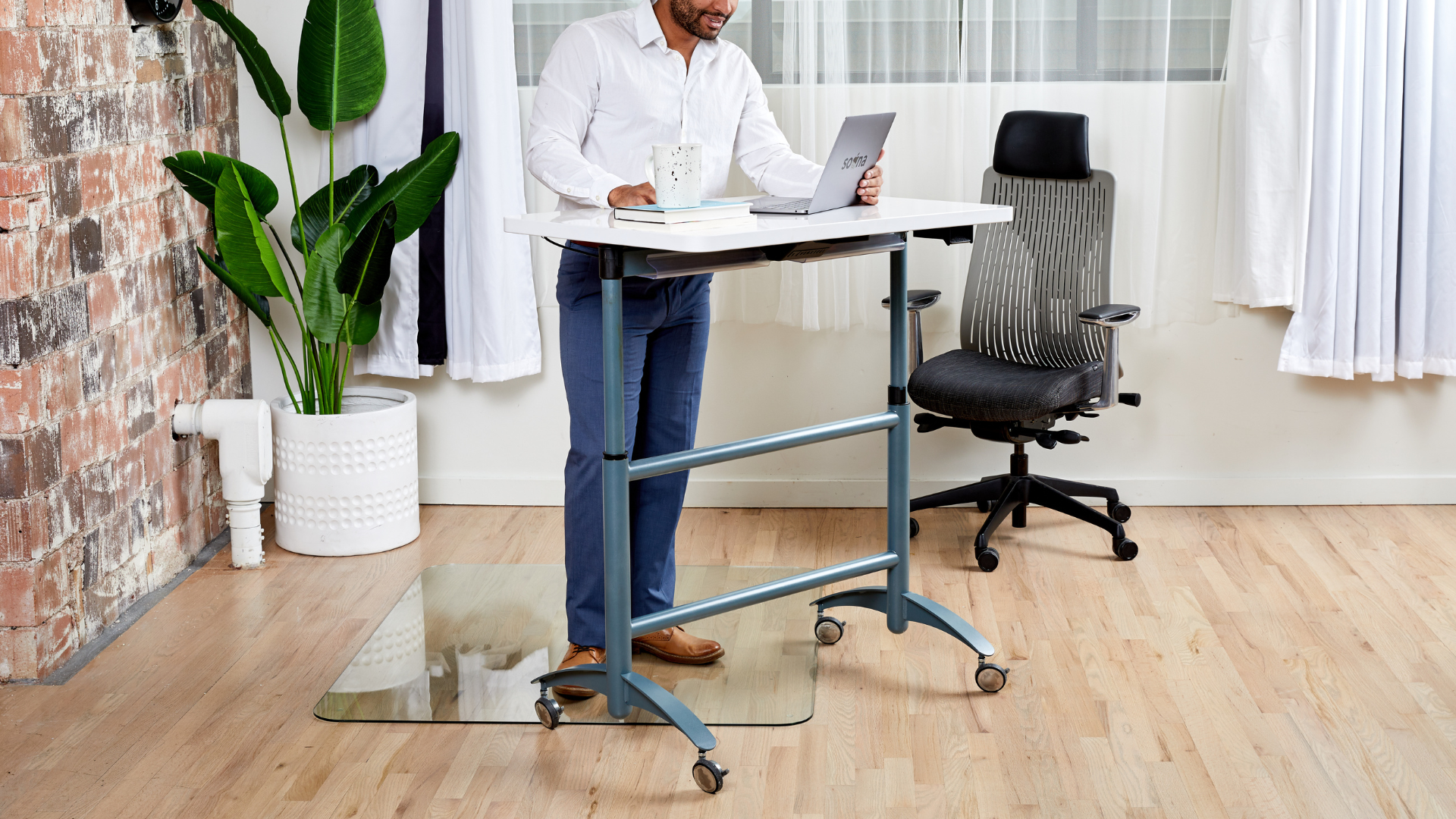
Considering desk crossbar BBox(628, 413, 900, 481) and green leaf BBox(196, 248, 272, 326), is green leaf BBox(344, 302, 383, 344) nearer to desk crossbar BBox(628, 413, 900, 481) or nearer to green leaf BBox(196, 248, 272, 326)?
green leaf BBox(196, 248, 272, 326)

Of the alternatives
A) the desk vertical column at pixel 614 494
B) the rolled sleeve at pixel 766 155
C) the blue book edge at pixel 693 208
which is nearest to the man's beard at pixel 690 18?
the rolled sleeve at pixel 766 155

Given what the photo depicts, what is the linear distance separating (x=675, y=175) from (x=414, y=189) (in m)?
1.59

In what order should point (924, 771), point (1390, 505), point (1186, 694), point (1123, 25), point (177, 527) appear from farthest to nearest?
point (1390, 505) → point (1123, 25) → point (177, 527) → point (1186, 694) → point (924, 771)

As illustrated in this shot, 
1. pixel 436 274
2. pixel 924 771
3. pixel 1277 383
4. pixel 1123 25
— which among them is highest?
pixel 1123 25

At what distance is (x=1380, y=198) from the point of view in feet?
11.7

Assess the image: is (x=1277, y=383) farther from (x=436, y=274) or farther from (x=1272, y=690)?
(x=436, y=274)

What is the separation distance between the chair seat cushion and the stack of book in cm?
130

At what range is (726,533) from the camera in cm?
376

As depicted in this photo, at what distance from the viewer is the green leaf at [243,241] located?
3279 millimetres

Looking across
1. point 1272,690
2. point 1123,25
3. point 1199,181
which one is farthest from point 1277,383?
point 1272,690

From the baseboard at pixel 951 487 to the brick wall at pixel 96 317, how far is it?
79 centimetres

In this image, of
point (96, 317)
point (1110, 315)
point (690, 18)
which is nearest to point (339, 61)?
point (96, 317)

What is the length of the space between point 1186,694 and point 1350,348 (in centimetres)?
152

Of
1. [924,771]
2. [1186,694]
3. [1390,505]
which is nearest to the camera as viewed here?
[924,771]
